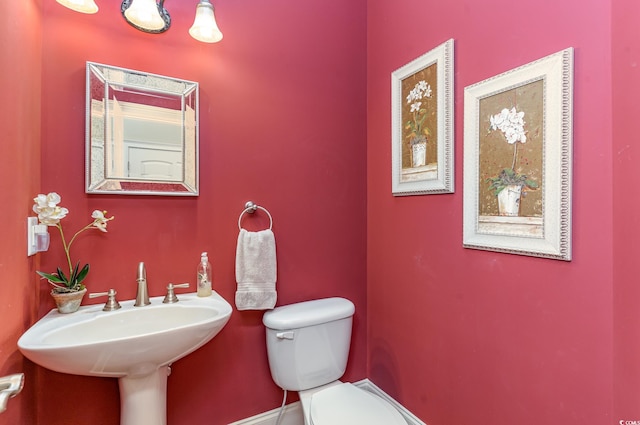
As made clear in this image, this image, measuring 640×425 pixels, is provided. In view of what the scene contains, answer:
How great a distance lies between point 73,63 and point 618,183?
185 cm

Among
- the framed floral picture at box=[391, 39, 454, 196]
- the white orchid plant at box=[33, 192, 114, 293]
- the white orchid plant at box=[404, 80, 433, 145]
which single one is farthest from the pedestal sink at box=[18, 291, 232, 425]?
the white orchid plant at box=[404, 80, 433, 145]

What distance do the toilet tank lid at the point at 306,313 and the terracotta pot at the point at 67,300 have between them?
0.72 meters

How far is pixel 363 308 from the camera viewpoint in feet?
5.90

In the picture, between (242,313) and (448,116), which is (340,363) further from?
(448,116)

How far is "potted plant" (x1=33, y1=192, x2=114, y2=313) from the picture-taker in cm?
104

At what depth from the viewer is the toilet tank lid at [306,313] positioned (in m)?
1.37

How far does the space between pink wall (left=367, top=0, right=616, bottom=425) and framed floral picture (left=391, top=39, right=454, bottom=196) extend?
46mm

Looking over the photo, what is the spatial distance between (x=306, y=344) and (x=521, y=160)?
114 centimetres

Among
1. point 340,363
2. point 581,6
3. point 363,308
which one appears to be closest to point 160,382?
point 340,363

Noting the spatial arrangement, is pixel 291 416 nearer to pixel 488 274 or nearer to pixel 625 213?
pixel 488 274

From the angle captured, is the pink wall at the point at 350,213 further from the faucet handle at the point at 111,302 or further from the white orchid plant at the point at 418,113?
the white orchid plant at the point at 418,113

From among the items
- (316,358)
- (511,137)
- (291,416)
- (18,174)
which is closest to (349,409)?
(316,358)

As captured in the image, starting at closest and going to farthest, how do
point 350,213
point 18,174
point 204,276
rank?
point 18,174
point 204,276
point 350,213

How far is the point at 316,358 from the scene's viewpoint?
142cm
